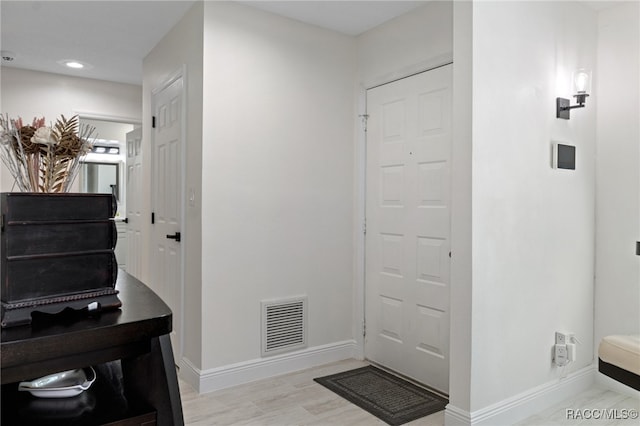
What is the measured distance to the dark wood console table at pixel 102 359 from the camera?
2.89 ft

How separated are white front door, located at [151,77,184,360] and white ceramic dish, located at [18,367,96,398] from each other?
81.4 inches

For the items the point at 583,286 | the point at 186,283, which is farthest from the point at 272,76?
the point at 583,286

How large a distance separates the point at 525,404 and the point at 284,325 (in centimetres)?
160

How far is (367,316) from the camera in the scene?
353 cm

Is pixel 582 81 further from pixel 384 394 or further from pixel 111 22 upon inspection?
pixel 111 22

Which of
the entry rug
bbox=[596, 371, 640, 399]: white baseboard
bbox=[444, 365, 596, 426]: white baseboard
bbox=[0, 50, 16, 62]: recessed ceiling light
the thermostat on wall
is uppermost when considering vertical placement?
bbox=[0, 50, 16, 62]: recessed ceiling light

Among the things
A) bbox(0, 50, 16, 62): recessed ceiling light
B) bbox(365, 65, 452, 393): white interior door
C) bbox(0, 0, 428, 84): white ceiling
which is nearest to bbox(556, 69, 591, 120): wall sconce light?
bbox(365, 65, 452, 393): white interior door

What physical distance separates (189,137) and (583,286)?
2822 millimetres

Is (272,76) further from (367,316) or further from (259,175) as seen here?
(367,316)

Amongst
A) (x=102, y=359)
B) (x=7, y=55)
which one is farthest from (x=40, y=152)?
(x=7, y=55)

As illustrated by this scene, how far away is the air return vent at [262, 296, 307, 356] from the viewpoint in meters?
3.15

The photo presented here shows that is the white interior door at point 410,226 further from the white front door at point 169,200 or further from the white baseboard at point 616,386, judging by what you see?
the white front door at point 169,200

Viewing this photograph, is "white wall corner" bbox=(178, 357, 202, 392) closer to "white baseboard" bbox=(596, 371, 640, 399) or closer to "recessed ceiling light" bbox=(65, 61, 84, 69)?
"white baseboard" bbox=(596, 371, 640, 399)

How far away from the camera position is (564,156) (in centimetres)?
277
